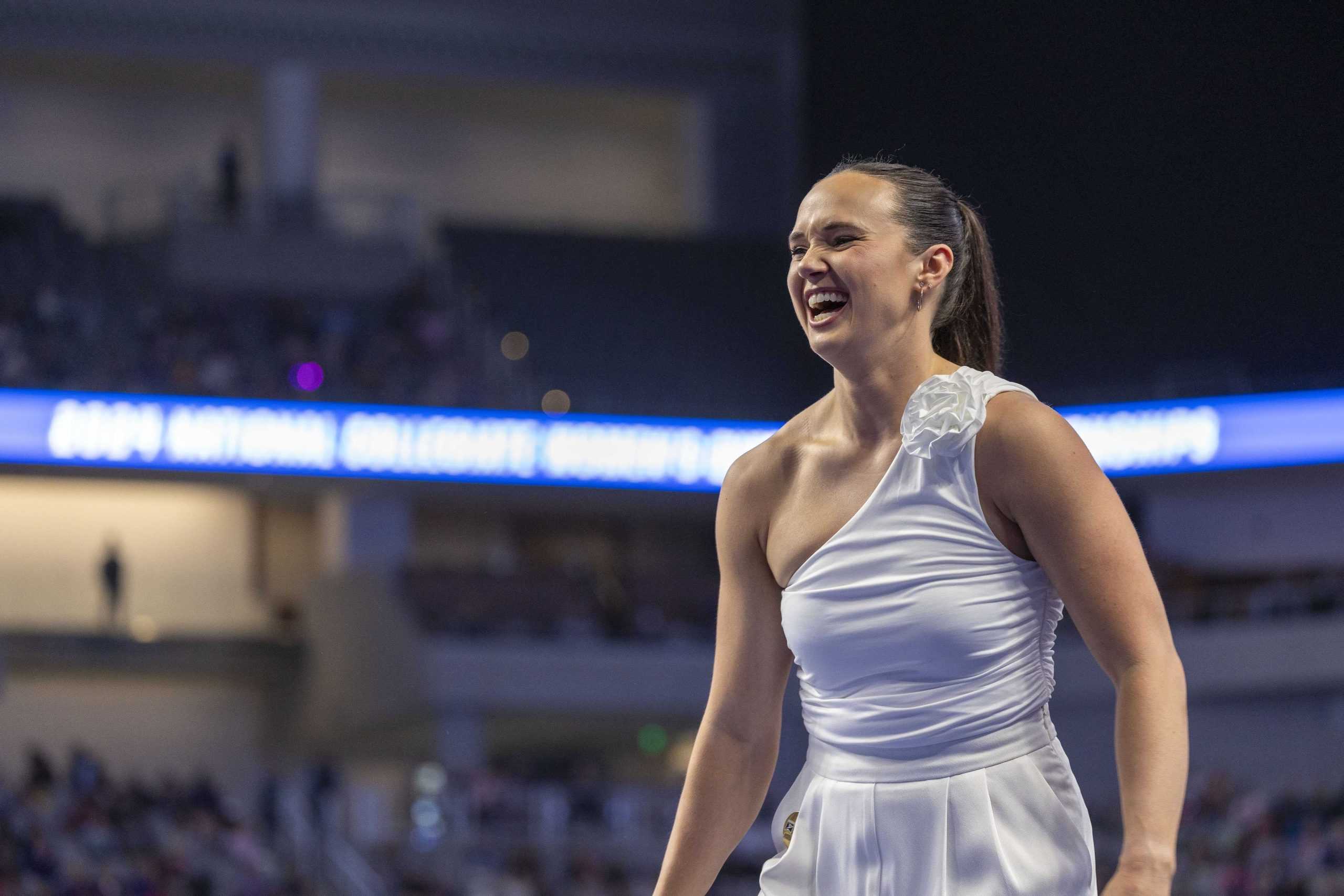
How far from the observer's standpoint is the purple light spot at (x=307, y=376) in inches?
713

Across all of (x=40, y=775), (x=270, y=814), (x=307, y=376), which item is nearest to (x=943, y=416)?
(x=270, y=814)

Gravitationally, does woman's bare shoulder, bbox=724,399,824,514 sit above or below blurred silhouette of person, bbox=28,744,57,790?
above

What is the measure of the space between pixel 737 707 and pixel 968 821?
37 centimetres

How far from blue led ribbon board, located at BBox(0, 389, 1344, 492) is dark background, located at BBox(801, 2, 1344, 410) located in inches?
12.4

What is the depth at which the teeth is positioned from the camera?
1896 mm

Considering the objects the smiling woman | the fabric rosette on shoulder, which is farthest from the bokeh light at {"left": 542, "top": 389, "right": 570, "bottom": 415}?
the fabric rosette on shoulder

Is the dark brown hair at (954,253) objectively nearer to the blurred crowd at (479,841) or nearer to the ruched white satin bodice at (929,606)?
the ruched white satin bodice at (929,606)

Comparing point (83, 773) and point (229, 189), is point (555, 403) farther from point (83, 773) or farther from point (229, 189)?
point (83, 773)

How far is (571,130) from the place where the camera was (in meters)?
25.4

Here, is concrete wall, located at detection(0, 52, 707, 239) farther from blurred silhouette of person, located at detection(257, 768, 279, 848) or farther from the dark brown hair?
the dark brown hair

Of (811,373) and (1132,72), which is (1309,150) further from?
(811,373)

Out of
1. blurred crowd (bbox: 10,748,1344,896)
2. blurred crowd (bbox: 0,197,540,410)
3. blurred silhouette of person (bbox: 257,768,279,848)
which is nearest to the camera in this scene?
blurred crowd (bbox: 10,748,1344,896)

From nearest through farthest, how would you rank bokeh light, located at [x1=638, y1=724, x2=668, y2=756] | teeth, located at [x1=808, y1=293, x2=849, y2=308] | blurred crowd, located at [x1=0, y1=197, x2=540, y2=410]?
teeth, located at [x1=808, y1=293, x2=849, y2=308] < blurred crowd, located at [x1=0, y1=197, x2=540, y2=410] < bokeh light, located at [x1=638, y1=724, x2=668, y2=756]

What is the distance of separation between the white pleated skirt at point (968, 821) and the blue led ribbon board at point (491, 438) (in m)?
14.4
